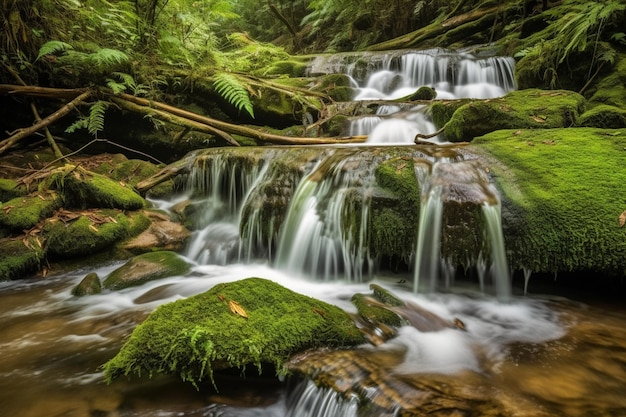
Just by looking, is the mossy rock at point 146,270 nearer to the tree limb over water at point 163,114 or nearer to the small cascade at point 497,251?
the tree limb over water at point 163,114

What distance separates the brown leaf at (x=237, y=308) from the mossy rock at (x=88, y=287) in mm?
2448

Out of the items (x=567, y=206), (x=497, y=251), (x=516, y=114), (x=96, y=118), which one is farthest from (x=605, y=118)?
(x=96, y=118)

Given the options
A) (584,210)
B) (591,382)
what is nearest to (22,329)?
(591,382)

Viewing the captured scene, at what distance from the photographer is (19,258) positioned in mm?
4551

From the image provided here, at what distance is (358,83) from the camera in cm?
1123

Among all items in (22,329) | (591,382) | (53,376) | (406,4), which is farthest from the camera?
(406,4)

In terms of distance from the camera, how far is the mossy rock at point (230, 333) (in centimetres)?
219

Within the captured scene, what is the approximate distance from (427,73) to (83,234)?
939 cm

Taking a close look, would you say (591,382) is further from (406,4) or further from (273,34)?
(273,34)

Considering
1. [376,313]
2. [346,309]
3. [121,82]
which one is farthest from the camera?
[121,82]

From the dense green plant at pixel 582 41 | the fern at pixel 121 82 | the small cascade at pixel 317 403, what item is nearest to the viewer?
the small cascade at pixel 317 403

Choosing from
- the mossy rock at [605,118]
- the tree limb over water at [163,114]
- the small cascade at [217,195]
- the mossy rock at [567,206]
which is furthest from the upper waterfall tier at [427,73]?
the mossy rock at [567,206]

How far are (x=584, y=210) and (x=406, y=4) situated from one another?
15127 millimetres

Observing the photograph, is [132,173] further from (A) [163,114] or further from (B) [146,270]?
(B) [146,270]
